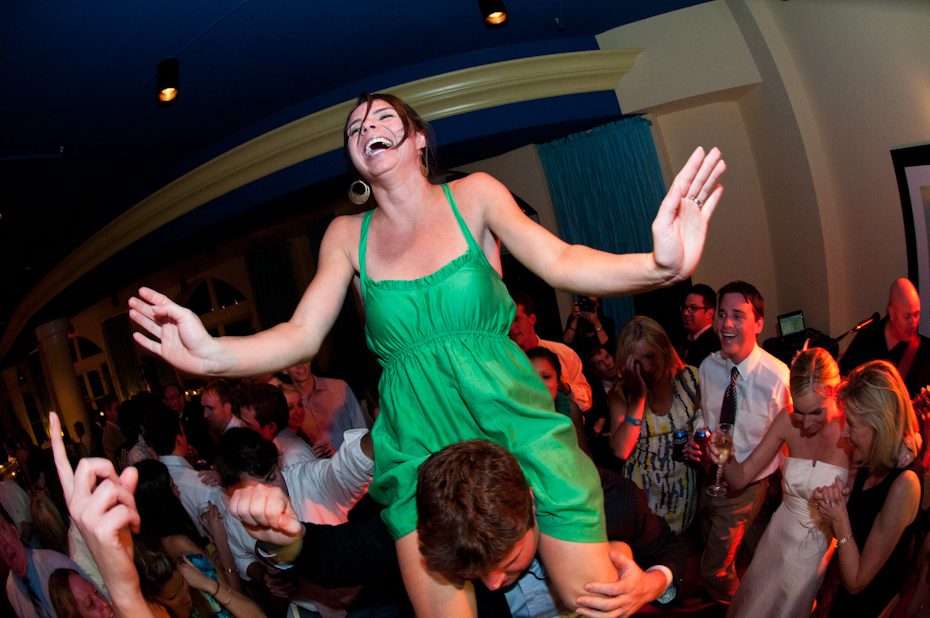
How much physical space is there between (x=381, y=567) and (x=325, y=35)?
4.21m

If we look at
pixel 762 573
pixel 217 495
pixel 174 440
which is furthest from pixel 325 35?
pixel 762 573

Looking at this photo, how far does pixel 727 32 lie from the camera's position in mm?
6168

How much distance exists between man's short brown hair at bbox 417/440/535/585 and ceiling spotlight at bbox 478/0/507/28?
3860 millimetres

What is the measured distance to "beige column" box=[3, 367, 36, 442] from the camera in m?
19.4

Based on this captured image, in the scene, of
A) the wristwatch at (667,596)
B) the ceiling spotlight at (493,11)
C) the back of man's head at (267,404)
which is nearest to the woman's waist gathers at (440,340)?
the wristwatch at (667,596)

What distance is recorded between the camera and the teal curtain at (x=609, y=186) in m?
6.90

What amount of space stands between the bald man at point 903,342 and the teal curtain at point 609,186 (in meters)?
2.66

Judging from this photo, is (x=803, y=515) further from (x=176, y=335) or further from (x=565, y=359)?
(x=176, y=335)

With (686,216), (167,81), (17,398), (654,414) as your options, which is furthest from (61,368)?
(686,216)

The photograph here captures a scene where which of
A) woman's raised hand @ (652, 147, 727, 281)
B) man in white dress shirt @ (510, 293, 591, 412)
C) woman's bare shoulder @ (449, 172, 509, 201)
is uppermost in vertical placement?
woman's bare shoulder @ (449, 172, 509, 201)

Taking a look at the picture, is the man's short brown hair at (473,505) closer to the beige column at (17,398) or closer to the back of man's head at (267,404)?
the back of man's head at (267,404)

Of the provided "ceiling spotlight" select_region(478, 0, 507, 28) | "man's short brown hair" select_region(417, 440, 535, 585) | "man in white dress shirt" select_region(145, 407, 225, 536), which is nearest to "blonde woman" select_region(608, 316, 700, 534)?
"man in white dress shirt" select_region(145, 407, 225, 536)

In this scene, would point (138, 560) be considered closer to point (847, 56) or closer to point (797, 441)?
point (797, 441)

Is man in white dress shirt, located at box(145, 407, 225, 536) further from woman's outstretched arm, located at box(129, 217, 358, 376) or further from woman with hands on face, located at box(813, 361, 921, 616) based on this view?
woman with hands on face, located at box(813, 361, 921, 616)
